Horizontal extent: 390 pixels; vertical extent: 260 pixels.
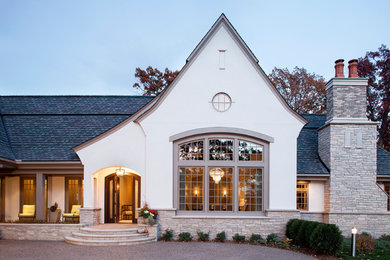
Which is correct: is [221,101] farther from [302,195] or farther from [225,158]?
[302,195]

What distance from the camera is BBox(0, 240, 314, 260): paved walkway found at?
30.7 ft

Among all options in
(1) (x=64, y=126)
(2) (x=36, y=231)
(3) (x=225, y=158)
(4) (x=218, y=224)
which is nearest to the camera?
(4) (x=218, y=224)

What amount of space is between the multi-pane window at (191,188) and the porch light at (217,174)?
433mm

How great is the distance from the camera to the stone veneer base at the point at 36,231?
11.9m

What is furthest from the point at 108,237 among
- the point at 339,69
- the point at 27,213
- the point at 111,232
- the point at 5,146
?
the point at 339,69

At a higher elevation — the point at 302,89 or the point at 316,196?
the point at 302,89

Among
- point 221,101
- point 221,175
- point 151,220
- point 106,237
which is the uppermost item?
point 221,101

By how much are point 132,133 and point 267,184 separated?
577 cm

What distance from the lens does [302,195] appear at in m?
14.0

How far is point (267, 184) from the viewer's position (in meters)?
12.2

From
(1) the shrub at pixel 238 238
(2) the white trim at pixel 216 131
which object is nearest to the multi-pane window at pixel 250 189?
(1) the shrub at pixel 238 238

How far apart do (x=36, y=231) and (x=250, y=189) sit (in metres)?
8.45

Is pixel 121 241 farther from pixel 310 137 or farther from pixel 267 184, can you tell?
pixel 310 137

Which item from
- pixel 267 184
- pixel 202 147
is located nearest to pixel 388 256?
pixel 267 184
